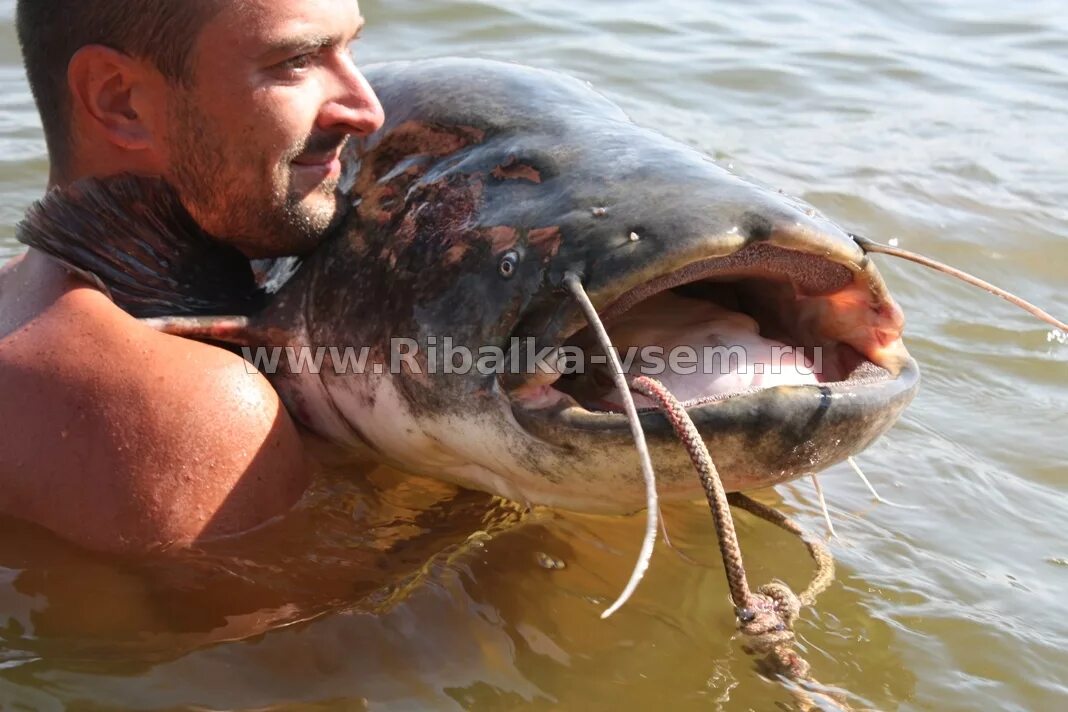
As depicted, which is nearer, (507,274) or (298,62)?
(507,274)

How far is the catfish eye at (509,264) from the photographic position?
2.36 m

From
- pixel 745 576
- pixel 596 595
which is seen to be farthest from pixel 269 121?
pixel 745 576

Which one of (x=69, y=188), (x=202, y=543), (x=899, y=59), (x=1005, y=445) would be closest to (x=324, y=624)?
(x=202, y=543)

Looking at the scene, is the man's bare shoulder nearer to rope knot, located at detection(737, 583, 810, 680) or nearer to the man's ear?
the man's ear

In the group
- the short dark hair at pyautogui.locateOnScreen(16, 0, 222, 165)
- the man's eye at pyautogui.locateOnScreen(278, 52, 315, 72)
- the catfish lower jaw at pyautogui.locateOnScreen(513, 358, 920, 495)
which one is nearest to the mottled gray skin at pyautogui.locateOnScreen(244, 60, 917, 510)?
the catfish lower jaw at pyautogui.locateOnScreen(513, 358, 920, 495)

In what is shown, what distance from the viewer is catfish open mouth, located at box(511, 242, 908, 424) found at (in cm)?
225

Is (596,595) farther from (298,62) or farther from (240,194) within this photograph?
(298,62)

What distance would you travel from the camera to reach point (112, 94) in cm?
273

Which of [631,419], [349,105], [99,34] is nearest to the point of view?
[631,419]

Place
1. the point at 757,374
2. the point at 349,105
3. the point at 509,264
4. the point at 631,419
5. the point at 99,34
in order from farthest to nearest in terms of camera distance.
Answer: the point at 349,105 → the point at 99,34 → the point at 509,264 → the point at 757,374 → the point at 631,419

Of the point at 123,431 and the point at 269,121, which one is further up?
the point at 269,121

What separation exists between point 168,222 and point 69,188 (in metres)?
0.20

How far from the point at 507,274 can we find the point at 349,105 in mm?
651

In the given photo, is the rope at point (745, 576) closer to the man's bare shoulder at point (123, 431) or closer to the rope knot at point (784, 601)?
the rope knot at point (784, 601)
